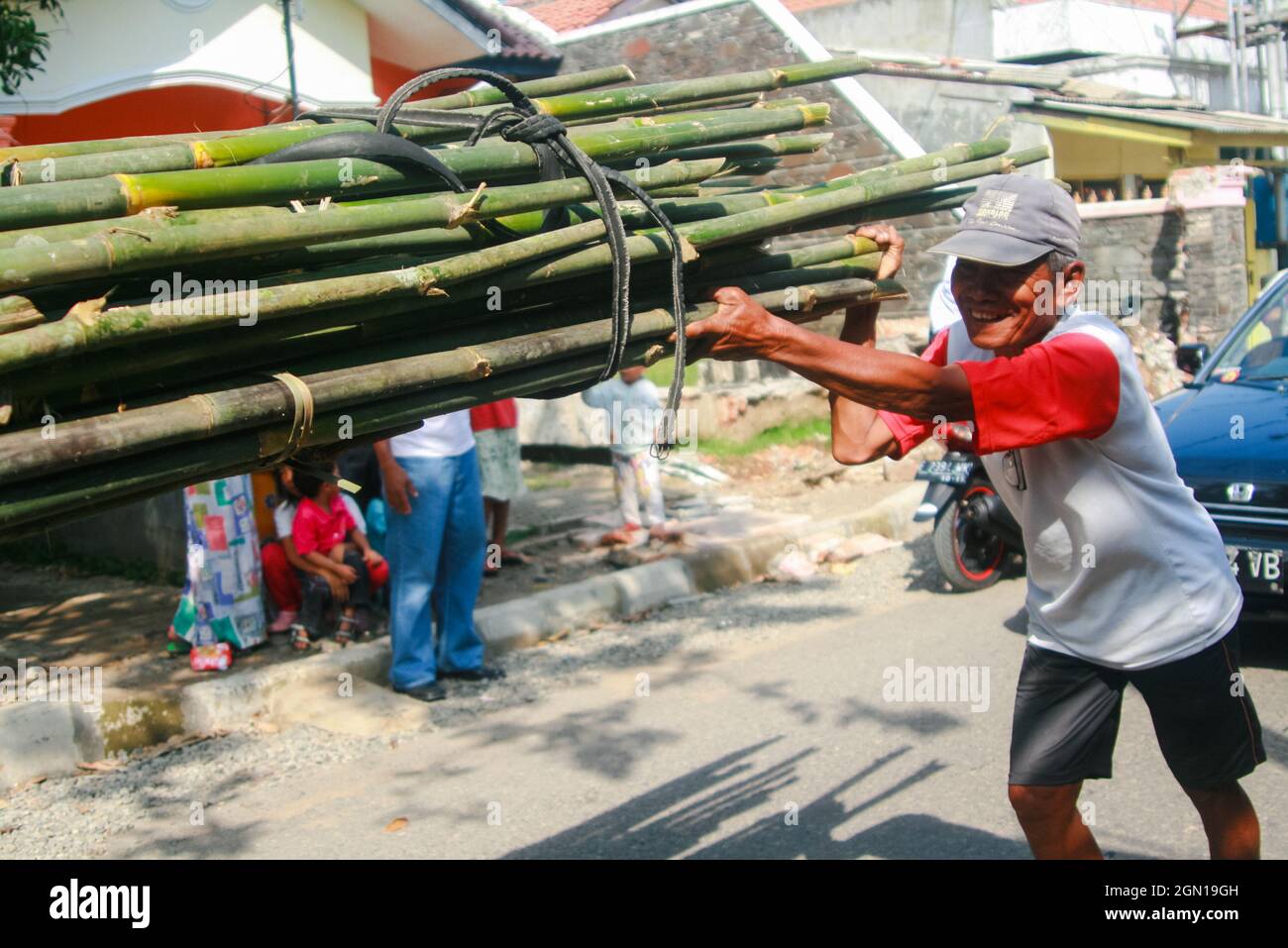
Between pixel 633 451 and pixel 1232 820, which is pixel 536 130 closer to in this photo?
pixel 1232 820

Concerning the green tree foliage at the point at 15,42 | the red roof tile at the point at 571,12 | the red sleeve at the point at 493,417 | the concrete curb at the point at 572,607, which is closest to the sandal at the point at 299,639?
the concrete curb at the point at 572,607

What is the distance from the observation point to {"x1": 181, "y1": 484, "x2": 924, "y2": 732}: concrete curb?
601 cm

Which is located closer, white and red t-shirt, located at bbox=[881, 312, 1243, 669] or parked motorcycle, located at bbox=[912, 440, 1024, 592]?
white and red t-shirt, located at bbox=[881, 312, 1243, 669]

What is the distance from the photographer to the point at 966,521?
25.3ft

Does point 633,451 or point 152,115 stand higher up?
point 152,115

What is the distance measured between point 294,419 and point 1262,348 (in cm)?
604

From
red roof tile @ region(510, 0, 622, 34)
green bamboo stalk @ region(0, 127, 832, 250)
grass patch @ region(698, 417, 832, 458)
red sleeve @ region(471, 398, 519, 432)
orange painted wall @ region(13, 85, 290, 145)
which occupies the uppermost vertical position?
red roof tile @ region(510, 0, 622, 34)

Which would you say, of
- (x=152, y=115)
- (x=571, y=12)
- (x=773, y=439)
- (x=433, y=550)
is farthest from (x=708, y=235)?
(x=571, y=12)

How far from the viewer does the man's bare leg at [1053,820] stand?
3260 millimetres

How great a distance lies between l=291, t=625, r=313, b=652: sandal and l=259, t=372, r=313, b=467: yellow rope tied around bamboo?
4671 millimetres

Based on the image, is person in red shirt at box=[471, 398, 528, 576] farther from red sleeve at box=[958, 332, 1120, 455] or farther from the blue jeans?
red sleeve at box=[958, 332, 1120, 455]

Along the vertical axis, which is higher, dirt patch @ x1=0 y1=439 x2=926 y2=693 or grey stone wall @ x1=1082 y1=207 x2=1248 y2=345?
grey stone wall @ x1=1082 y1=207 x2=1248 y2=345

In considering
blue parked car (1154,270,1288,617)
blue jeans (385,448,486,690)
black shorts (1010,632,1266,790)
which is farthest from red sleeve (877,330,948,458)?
blue jeans (385,448,486,690)

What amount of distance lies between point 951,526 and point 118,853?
16.2ft
